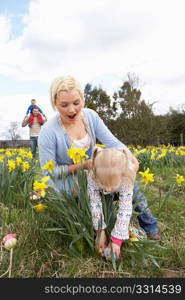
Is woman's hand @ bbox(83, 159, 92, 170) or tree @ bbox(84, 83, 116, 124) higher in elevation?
tree @ bbox(84, 83, 116, 124)

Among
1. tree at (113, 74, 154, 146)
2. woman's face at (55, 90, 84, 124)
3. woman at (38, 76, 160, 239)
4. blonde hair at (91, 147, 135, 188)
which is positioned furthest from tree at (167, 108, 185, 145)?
blonde hair at (91, 147, 135, 188)

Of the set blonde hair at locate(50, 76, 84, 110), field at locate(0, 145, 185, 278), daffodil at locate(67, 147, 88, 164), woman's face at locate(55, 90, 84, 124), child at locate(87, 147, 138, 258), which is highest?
blonde hair at locate(50, 76, 84, 110)

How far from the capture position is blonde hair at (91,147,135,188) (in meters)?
1.27

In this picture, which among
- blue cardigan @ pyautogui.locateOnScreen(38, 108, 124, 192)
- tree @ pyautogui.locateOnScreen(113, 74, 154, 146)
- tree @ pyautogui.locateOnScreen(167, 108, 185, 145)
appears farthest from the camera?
tree @ pyautogui.locateOnScreen(167, 108, 185, 145)

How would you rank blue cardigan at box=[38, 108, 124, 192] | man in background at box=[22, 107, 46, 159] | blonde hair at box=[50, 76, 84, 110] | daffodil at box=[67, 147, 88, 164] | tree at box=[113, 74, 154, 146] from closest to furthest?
daffodil at box=[67, 147, 88, 164] → blonde hair at box=[50, 76, 84, 110] → blue cardigan at box=[38, 108, 124, 192] → man in background at box=[22, 107, 46, 159] → tree at box=[113, 74, 154, 146]

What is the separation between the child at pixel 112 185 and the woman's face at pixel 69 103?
15.6 inches

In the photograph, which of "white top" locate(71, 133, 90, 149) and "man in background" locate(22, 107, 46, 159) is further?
"man in background" locate(22, 107, 46, 159)

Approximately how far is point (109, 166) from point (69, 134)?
0.62 m

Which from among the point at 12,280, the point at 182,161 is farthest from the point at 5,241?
the point at 182,161

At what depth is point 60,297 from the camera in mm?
1175

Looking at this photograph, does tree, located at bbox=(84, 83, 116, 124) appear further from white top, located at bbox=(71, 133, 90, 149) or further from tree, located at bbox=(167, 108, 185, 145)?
white top, located at bbox=(71, 133, 90, 149)

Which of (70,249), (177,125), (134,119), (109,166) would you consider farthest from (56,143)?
(177,125)

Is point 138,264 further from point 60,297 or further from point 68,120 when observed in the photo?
point 68,120

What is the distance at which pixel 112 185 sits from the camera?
131 cm
